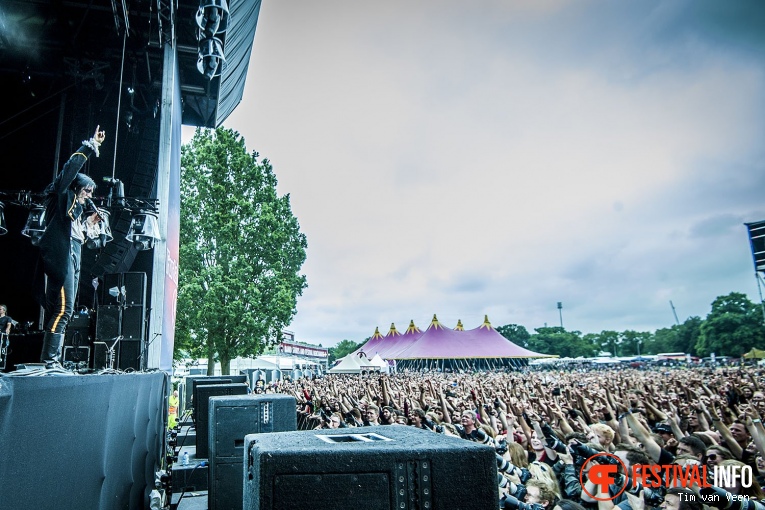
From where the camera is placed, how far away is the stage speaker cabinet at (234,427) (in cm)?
405

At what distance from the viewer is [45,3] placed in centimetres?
945

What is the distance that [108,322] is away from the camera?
7.07 m

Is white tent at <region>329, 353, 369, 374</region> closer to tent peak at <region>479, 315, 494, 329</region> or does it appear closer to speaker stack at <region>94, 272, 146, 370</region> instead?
tent peak at <region>479, 315, 494, 329</region>

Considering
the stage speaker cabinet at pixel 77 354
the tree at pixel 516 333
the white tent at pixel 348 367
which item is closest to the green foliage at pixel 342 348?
the tree at pixel 516 333

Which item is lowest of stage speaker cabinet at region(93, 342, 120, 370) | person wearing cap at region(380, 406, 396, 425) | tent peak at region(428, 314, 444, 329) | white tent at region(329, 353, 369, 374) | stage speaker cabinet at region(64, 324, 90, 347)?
person wearing cap at region(380, 406, 396, 425)

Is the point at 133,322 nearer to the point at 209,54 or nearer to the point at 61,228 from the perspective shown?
the point at 61,228

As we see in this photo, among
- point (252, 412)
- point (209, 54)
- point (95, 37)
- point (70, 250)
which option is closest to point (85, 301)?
point (95, 37)

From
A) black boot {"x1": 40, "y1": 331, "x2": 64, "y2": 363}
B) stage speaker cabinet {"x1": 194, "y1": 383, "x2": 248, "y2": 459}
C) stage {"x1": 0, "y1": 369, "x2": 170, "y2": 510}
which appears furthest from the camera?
stage speaker cabinet {"x1": 194, "y1": 383, "x2": 248, "y2": 459}

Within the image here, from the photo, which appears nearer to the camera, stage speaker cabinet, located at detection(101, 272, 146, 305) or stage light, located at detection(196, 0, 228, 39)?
stage light, located at detection(196, 0, 228, 39)

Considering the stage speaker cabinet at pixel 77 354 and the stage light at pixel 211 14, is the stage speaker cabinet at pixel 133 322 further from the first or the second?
the stage light at pixel 211 14

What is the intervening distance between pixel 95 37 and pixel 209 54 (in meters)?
4.28

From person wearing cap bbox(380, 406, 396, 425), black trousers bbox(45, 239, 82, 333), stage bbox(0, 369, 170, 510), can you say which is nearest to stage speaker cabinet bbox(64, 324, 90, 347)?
black trousers bbox(45, 239, 82, 333)

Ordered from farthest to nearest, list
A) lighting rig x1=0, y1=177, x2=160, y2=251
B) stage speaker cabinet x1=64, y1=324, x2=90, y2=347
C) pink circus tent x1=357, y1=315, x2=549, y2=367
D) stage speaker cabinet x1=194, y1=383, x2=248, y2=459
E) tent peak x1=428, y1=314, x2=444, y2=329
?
tent peak x1=428, y1=314, x2=444, y2=329
pink circus tent x1=357, y1=315, x2=549, y2=367
stage speaker cabinet x1=64, y1=324, x2=90, y2=347
lighting rig x1=0, y1=177, x2=160, y2=251
stage speaker cabinet x1=194, y1=383, x2=248, y2=459

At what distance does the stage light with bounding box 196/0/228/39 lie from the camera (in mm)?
7137
